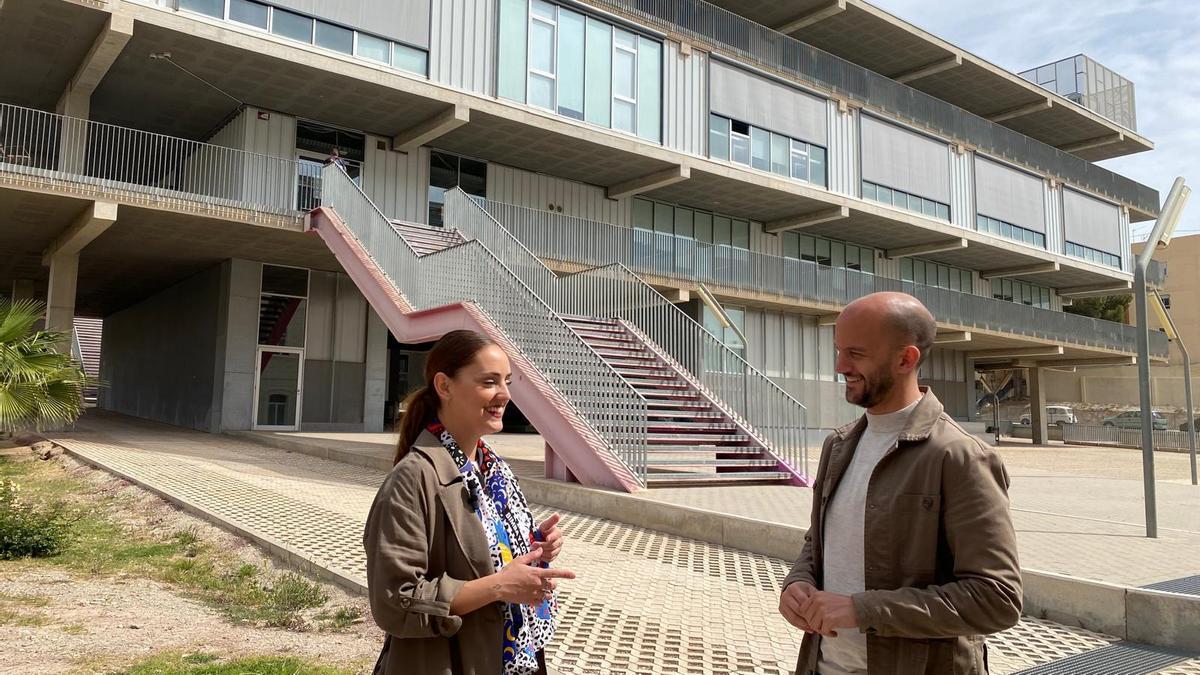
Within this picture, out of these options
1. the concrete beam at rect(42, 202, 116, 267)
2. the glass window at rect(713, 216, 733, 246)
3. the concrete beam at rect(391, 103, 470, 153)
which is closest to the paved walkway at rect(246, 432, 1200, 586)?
the concrete beam at rect(42, 202, 116, 267)

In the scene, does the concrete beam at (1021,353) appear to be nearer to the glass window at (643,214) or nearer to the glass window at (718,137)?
the glass window at (718,137)

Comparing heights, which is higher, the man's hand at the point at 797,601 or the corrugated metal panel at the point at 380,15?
the corrugated metal panel at the point at 380,15

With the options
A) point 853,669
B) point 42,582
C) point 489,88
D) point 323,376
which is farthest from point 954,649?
point 323,376

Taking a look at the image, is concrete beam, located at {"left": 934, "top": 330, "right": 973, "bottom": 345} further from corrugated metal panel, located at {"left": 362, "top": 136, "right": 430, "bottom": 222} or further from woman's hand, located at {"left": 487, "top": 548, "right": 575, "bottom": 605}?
woman's hand, located at {"left": 487, "top": 548, "right": 575, "bottom": 605}

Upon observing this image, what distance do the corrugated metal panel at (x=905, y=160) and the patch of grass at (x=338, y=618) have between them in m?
25.0

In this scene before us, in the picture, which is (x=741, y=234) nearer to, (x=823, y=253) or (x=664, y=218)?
(x=664, y=218)

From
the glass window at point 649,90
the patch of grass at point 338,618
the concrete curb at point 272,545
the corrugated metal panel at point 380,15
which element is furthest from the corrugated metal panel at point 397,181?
the patch of grass at point 338,618

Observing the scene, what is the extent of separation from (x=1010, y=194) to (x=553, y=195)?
19683mm

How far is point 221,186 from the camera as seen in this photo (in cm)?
1798

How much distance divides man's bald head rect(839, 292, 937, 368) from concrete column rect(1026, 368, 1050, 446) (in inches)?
1459

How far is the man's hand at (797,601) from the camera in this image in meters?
2.10

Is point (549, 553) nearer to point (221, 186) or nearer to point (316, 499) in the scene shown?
point (316, 499)

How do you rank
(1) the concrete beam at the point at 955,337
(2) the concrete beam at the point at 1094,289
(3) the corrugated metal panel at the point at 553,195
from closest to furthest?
(3) the corrugated metal panel at the point at 553,195 < (1) the concrete beam at the point at 955,337 < (2) the concrete beam at the point at 1094,289

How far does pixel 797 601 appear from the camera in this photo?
2.13 meters
